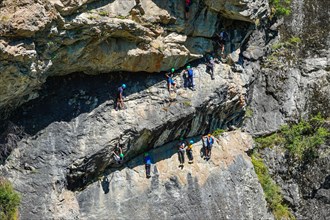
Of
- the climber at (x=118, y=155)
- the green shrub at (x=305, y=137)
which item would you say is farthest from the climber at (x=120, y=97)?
the green shrub at (x=305, y=137)

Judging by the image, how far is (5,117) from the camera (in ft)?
64.2

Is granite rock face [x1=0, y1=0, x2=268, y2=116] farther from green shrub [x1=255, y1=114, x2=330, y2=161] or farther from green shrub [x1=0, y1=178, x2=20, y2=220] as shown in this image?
green shrub [x1=255, y1=114, x2=330, y2=161]

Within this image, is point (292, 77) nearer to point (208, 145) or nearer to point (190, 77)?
point (208, 145)

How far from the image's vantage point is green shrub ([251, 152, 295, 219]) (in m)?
23.3

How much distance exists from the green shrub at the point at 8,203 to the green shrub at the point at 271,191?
967cm

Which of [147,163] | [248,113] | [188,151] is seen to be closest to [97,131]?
[147,163]

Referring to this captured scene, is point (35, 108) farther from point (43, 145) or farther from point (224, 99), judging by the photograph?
point (224, 99)

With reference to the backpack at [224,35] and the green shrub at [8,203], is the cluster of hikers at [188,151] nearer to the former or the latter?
the backpack at [224,35]

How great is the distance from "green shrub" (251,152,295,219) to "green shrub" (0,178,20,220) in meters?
9.67

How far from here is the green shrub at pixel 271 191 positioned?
76.4 ft

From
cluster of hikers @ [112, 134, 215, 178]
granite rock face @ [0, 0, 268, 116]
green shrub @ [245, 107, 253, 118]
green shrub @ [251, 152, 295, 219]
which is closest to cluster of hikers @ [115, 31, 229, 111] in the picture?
granite rock face @ [0, 0, 268, 116]

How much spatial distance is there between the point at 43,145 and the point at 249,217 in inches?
324

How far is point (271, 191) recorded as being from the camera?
23359mm

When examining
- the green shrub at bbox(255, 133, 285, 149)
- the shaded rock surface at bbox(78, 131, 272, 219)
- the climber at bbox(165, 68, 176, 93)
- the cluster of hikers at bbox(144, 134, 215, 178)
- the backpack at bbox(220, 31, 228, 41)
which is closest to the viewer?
the shaded rock surface at bbox(78, 131, 272, 219)
